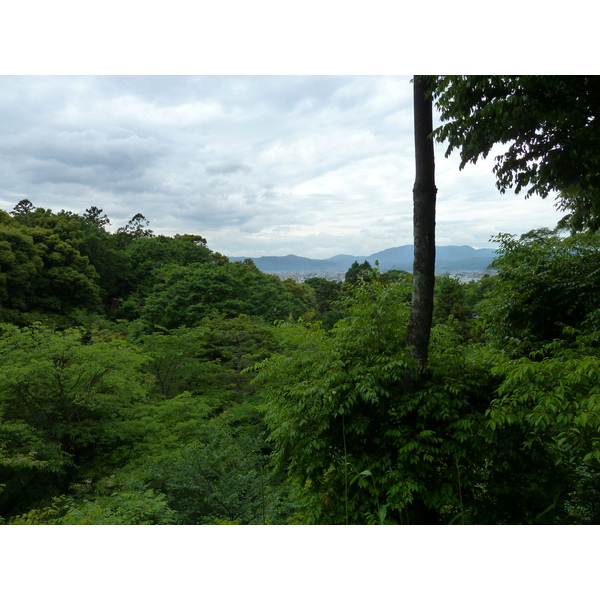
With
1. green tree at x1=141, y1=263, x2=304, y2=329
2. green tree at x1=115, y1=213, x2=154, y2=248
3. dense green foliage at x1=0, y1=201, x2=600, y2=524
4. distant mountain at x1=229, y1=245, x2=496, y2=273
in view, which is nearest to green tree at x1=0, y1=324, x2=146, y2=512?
dense green foliage at x1=0, y1=201, x2=600, y2=524

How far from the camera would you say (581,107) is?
3232 mm

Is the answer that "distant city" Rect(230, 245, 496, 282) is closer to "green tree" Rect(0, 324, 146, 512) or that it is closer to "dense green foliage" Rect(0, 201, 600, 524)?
"dense green foliage" Rect(0, 201, 600, 524)

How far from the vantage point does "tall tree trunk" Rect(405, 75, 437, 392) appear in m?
2.83

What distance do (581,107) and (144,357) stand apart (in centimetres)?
653

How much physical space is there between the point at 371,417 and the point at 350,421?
0.17m

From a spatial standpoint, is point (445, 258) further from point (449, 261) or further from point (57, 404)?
point (57, 404)

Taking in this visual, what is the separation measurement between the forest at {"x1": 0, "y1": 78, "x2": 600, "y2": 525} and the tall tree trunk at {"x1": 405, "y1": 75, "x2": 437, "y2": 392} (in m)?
0.10

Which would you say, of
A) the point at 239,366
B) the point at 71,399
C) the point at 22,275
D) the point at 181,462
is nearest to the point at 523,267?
the point at 181,462

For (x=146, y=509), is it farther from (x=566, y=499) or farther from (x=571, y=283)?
(x=571, y=283)

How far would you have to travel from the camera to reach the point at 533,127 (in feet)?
11.4

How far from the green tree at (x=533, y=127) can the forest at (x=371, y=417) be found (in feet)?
0.10

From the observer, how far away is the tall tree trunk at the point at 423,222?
9.29 ft

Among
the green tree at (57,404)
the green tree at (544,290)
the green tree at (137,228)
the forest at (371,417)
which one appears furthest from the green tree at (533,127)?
the green tree at (137,228)

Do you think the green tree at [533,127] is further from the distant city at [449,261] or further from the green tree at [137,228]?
the green tree at [137,228]
